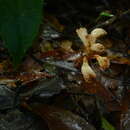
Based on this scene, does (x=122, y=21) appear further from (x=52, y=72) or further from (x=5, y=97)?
(x=5, y=97)

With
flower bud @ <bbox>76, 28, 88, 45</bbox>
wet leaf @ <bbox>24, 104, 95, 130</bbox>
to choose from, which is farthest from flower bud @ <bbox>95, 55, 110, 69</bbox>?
wet leaf @ <bbox>24, 104, 95, 130</bbox>

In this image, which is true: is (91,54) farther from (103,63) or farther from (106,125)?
(106,125)

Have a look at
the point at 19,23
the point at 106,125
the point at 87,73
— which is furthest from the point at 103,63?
the point at 19,23

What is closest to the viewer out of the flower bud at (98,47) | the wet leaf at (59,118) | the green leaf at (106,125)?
the wet leaf at (59,118)

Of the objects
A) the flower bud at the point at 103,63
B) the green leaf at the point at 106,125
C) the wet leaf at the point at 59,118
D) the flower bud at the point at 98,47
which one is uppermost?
the flower bud at the point at 98,47

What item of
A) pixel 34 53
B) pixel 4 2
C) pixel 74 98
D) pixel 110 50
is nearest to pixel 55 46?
pixel 34 53

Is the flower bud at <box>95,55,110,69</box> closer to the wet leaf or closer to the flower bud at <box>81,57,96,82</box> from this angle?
the flower bud at <box>81,57,96,82</box>

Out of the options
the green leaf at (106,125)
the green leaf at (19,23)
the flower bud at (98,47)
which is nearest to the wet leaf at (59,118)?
the green leaf at (106,125)

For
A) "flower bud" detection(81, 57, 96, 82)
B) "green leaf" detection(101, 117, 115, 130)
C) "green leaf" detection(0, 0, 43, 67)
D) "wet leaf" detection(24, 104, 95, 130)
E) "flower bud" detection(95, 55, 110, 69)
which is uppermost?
"green leaf" detection(0, 0, 43, 67)

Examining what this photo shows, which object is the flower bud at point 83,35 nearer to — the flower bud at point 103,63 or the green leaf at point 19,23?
the flower bud at point 103,63
